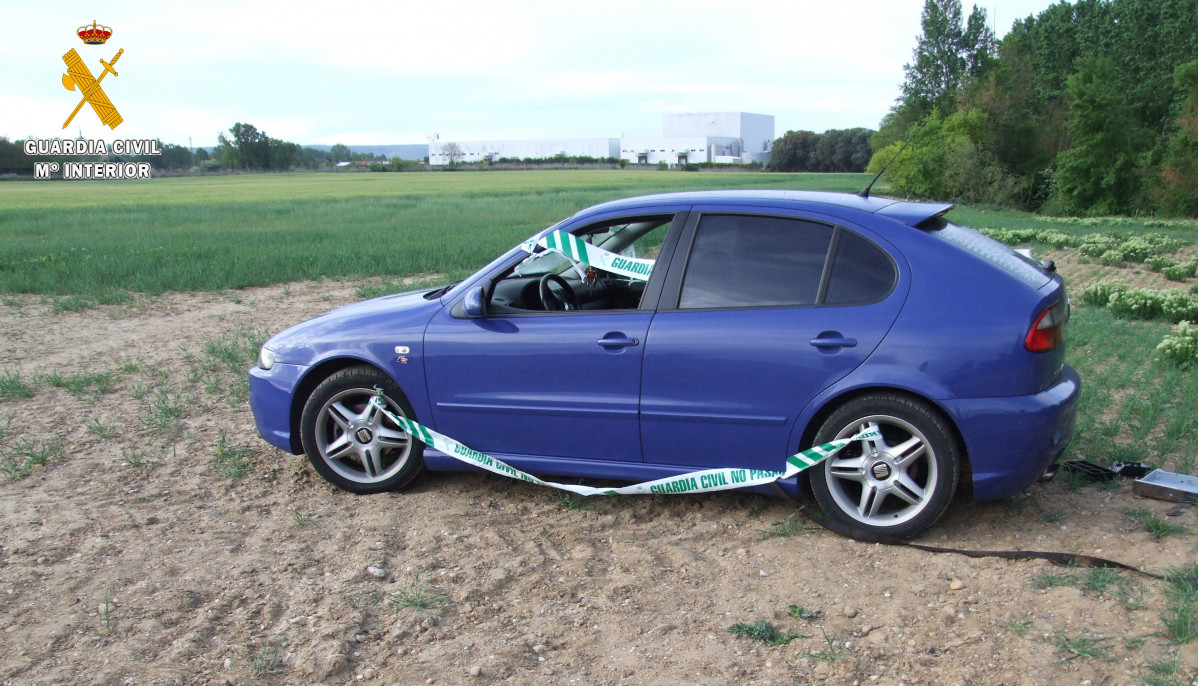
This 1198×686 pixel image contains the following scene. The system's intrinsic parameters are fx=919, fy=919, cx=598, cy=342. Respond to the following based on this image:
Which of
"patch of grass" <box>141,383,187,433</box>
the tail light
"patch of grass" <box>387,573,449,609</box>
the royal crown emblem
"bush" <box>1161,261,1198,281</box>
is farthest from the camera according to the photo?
the royal crown emblem

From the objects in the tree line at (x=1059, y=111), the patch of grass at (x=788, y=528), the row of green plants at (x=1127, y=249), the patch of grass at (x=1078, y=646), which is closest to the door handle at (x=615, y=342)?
the patch of grass at (x=788, y=528)

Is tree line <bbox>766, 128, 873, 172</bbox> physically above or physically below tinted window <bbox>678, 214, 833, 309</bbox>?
above

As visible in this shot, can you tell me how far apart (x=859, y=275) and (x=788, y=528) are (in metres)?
1.28

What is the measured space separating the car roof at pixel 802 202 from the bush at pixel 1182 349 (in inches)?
155

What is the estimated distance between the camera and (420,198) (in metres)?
47.7

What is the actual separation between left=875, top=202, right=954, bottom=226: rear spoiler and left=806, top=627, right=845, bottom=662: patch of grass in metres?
1.98

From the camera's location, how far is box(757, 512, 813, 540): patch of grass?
176 inches

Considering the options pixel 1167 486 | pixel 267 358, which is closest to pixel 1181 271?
pixel 1167 486

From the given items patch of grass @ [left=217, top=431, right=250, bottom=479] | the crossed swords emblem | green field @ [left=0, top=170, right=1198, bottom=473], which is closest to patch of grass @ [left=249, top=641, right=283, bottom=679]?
patch of grass @ [left=217, top=431, right=250, bottom=479]

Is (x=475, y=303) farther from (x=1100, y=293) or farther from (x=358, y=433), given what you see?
(x=1100, y=293)

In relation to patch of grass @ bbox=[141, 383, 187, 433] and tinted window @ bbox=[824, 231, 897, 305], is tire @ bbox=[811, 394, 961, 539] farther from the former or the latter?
patch of grass @ bbox=[141, 383, 187, 433]

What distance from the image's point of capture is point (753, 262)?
4.48 meters

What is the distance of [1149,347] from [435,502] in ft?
22.1

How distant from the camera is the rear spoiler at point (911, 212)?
4383 millimetres
